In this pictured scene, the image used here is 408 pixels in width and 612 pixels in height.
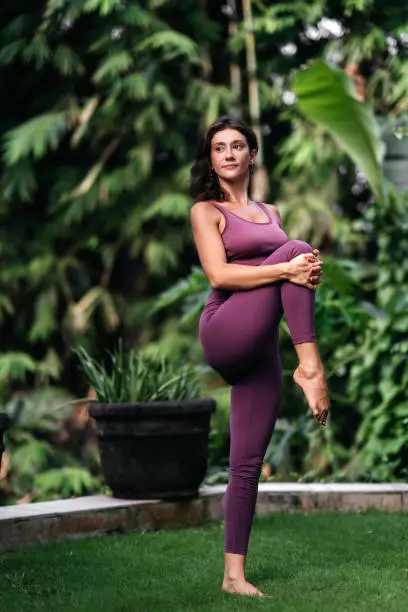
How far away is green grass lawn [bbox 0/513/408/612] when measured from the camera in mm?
3219

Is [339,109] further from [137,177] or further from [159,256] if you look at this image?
[137,177]

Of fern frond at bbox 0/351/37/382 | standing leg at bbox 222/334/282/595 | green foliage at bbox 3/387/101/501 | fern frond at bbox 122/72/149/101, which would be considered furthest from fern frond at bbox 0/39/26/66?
standing leg at bbox 222/334/282/595

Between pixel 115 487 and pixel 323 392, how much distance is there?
194 cm

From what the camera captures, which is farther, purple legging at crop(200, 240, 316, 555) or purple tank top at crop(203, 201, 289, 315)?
purple tank top at crop(203, 201, 289, 315)

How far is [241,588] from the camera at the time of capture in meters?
3.30

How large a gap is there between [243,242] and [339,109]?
60 centimetres

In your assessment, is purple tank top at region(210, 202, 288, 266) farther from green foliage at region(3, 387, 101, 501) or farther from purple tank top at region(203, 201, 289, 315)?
green foliage at region(3, 387, 101, 501)

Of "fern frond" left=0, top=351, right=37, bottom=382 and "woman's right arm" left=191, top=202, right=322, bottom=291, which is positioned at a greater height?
"woman's right arm" left=191, top=202, right=322, bottom=291

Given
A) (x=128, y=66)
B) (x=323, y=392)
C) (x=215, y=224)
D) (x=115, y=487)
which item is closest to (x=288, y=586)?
(x=323, y=392)

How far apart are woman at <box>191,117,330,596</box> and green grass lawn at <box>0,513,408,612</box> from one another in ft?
0.71

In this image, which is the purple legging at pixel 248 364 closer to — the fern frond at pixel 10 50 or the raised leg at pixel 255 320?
the raised leg at pixel 255 320

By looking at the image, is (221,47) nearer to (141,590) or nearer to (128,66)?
(128,66)

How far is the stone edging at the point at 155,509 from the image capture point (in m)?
4.35

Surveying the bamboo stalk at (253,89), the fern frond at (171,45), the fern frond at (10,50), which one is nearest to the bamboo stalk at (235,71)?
the bamboo stalk at (253,89)
